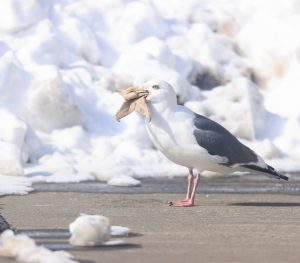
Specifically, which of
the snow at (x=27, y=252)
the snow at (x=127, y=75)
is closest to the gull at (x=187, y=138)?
the snow at (x=127, y=75)

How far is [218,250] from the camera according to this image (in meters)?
5.36

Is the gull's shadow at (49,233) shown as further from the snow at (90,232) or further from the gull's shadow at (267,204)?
the gull's shadow at (267,204)

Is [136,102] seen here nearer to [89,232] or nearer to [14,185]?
[14,185]

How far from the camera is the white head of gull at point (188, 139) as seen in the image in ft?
26.5

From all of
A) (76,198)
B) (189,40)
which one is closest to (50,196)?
(76,198)

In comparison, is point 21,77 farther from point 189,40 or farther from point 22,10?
point 189,40

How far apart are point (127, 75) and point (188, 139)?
5615 mm

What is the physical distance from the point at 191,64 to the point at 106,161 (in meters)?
3.98

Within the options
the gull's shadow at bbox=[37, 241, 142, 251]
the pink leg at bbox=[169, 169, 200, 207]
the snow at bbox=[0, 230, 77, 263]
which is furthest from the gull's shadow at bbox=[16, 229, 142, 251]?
the pink leg at bbox=[169, 169, 200, 207]

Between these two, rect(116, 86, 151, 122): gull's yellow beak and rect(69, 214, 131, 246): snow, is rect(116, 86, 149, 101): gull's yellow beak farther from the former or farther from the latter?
rect(69, 214, 131, 246): snow

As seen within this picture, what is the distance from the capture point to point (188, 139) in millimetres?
8070

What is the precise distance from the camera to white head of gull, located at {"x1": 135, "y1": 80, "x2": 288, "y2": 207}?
807 cm

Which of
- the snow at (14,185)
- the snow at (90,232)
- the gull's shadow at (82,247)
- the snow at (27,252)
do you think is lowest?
the snow at (27,252)

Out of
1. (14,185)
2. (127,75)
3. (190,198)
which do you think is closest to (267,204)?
(190,198)
